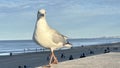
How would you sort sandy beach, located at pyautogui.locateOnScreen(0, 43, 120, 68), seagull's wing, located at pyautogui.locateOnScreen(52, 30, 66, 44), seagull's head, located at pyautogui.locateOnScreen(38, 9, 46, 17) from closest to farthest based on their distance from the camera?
seagull's head, located at pyautogui.locateOnScreen(38, 9, 46, 17) < seagull's wing, located at pyautogui.locateOnScreen(52, 30, 66, 44) < sandy beach, located at pyautogui.locateOnScreen(0, 43, 120, 68)

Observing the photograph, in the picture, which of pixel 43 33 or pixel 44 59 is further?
pixel 44 59

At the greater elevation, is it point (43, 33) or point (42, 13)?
point (42, 13)

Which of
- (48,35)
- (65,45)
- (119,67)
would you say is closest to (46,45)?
(48,35)

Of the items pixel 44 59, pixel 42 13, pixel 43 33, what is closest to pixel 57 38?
pixel 43 33

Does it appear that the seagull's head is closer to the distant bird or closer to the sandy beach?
the distant bird

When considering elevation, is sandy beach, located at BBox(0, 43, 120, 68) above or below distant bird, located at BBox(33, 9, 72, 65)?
below

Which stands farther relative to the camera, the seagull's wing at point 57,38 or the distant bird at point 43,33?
the seagull's wing at point 57,38

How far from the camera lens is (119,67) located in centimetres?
1065

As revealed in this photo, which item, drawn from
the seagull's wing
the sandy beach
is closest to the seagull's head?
the seagull's wing

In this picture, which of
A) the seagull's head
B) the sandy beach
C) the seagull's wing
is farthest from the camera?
the sandy beach

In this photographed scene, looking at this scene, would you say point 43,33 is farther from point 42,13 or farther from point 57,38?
point 57,38

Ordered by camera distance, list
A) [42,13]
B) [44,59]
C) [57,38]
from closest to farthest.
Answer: [42,13]
[57,38]
[44,59]

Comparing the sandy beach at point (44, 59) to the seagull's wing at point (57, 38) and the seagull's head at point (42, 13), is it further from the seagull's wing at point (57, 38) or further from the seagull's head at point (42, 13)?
the seagull's head at point (42, 13)

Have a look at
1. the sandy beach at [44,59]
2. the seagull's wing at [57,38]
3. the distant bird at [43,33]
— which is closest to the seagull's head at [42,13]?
the distant bird at [43,33]
